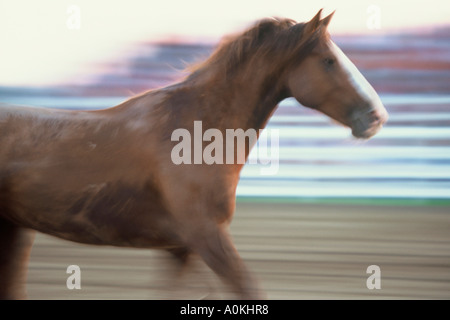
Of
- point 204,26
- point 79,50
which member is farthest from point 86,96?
point 204,26

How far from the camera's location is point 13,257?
2424mm

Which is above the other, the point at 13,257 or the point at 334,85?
the point at 334,85

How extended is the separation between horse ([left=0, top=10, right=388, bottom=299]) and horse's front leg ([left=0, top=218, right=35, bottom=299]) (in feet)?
0.34

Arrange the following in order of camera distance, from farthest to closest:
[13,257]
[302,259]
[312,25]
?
1. [302,259]
2. [13,257]
3. [312,25]

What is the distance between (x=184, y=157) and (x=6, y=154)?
62 centimetres

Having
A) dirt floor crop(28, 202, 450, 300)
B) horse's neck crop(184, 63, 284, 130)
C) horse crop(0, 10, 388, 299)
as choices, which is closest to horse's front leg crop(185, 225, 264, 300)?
horse crop(0, 10, 388, 299)

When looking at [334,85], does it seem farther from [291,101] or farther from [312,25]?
[291,101]

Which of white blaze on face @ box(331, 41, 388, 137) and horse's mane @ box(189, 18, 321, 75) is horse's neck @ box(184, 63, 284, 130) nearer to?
horse's mane @ box(189, 18, 321, 75)

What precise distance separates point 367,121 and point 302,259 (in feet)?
A: 5.66

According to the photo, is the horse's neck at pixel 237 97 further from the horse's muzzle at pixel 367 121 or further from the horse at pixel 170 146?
the horse's muzzle at pixel 367 121

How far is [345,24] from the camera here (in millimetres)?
4992

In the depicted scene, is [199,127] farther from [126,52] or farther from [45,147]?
→ [126,52]

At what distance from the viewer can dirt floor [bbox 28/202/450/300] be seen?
10.1 feet

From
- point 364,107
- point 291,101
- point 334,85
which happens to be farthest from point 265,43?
point 291,101
